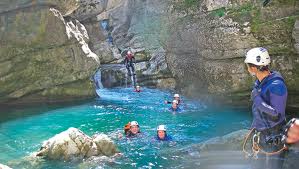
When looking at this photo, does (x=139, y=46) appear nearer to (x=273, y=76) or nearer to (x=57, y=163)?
(x=57, y=163)

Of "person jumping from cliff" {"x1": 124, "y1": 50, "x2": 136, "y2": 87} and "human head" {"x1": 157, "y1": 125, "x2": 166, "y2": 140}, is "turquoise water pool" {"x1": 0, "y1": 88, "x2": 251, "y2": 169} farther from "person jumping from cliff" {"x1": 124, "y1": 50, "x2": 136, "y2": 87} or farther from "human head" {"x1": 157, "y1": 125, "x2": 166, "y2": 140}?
"person jumping from cliff" {"x1": 124, "y1": 50, "x2": 136, "y2": 87}

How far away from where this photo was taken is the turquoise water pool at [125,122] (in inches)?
523

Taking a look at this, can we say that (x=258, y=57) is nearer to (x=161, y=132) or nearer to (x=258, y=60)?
(x=258, y=60)

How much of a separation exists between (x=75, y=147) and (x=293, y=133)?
901cm

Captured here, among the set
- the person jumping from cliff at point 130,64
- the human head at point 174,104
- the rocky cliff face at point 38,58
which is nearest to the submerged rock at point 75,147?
the human head at point 174,104

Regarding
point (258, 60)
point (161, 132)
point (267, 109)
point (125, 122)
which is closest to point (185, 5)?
point (125, 122)

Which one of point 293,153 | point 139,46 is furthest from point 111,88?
point 293,153

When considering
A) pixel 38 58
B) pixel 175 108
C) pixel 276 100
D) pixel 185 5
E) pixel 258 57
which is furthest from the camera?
→ pixel 185 5

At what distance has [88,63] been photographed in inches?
996

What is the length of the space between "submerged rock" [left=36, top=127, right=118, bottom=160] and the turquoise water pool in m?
0.42

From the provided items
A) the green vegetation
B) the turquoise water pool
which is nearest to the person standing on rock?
the turquoise water pool

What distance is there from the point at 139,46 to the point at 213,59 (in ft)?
43.4

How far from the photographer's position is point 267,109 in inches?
230

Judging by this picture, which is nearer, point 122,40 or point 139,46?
point 139,46
